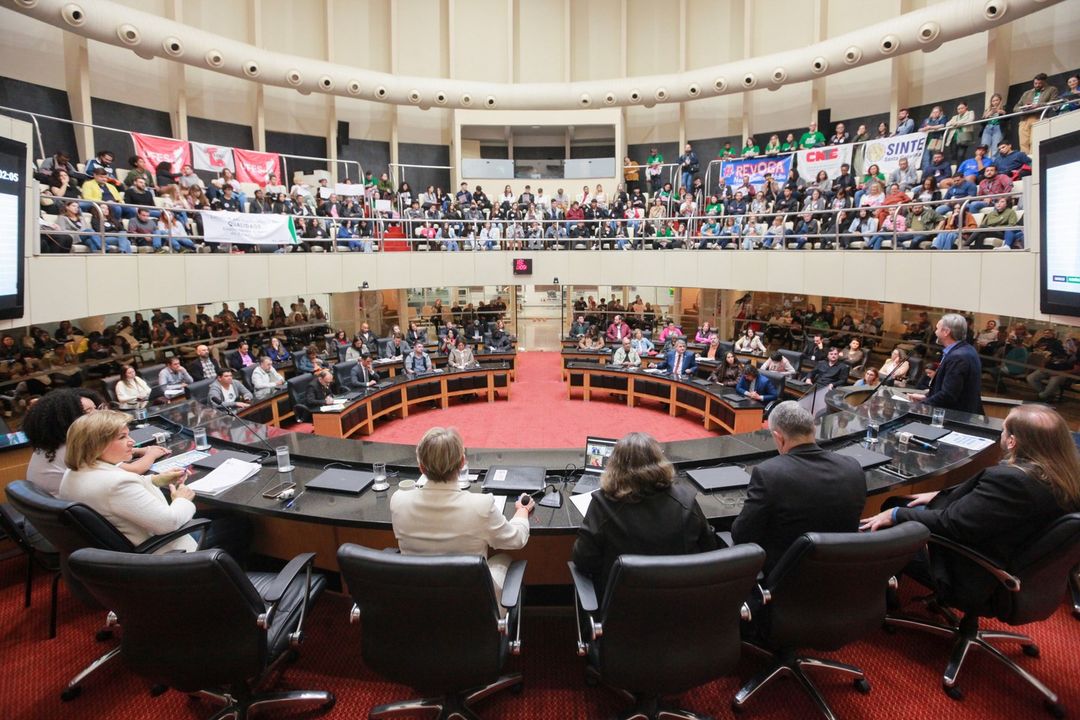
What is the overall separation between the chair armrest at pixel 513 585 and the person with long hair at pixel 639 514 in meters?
0.30

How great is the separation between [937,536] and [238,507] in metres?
3.81

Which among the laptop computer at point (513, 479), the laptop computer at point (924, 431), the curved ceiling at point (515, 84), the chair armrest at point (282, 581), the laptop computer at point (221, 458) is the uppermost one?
the curved ceiling at point (515, 84)

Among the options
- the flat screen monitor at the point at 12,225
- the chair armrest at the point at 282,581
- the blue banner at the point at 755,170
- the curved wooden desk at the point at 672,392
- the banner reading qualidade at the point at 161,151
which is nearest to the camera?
Result: the chair armrest at the point at 282,581

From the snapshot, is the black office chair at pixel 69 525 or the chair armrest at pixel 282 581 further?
the black office chair at pixel 69 525

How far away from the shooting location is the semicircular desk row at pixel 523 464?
3.18 metres

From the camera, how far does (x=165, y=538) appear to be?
2.71m

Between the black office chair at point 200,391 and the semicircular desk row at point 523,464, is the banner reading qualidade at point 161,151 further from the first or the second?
the semicircular desk row at point 523,464

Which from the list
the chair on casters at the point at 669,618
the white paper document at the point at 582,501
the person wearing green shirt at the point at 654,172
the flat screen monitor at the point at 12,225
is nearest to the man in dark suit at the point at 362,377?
the flat screen monitor at the point at 12,225

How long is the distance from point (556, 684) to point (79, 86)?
47.4 feet

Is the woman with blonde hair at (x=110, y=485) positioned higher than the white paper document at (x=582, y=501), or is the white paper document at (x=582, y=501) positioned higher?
the woman with blonde hair at (x=110, y=485)

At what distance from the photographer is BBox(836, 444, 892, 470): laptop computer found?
3701 mm

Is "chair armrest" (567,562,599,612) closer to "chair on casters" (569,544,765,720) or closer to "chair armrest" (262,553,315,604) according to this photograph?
"chair on casters" (569,544,765,720)

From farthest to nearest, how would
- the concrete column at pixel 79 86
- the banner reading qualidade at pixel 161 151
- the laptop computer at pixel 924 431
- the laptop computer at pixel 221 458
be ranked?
the banner reading qualidade at pixel 161 151 < the concrete column at pixel 79 86 < the laptop computer at pixel 924 431 < the laptop computer at pixel 221 458

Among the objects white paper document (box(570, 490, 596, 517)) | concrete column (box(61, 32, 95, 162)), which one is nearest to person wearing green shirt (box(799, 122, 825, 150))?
white paper document (box(570, 490, 596, 517))
